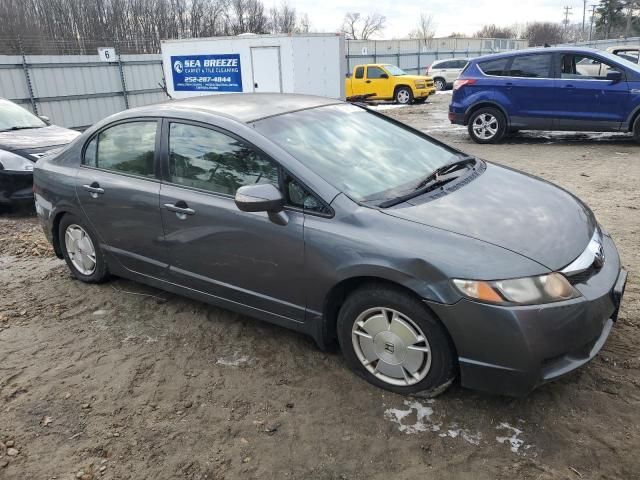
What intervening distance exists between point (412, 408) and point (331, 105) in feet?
7.42

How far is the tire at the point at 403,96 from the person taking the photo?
21.5m

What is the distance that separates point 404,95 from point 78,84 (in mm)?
12207

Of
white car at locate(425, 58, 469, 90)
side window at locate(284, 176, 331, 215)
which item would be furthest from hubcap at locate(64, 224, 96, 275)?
white car at locate(425, 58, 469, 90)

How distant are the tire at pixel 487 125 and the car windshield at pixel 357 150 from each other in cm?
742

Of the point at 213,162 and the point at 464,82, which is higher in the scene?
the point at 213,162

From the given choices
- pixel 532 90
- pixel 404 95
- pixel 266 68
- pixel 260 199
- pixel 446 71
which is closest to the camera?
pixel 260 199

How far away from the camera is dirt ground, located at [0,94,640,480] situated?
2.49 metres

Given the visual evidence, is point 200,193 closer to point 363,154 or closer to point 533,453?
point 363,154

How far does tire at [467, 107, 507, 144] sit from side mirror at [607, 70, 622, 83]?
194 cm

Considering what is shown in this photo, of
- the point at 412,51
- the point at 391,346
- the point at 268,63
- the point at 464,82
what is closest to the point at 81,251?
the point at 391,346

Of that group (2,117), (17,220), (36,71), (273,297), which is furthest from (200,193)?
(36,71)

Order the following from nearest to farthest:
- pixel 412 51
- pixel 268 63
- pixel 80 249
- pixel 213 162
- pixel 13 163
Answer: pixel 213 162, pixel 80 249, pixel 13 163, pixel 268 63, pixel 412 51

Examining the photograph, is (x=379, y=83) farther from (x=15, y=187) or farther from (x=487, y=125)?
(x=15, y=187)

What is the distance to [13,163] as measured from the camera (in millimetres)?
6906
